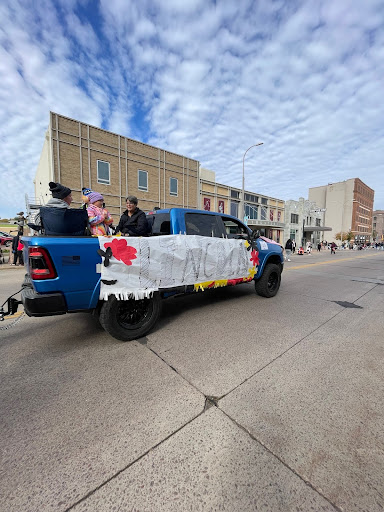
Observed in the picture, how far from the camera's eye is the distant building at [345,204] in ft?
290

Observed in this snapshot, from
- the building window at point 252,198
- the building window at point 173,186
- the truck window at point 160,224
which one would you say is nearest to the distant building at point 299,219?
the building window at point 252,198

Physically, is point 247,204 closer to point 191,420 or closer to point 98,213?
point 98,213

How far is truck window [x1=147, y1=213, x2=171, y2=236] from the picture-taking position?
410 cm

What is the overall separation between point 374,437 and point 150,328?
2.71 m

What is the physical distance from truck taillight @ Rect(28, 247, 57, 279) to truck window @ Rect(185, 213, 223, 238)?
218cm

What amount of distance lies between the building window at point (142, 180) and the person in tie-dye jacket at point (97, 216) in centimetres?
1943

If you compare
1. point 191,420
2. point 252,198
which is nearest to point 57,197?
point 191,420

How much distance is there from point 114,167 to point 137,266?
19.5 m

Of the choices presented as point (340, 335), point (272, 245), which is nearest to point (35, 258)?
point (340, 335)

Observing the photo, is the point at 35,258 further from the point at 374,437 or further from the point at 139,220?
the point at 374,437

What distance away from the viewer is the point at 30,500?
1.36 metres

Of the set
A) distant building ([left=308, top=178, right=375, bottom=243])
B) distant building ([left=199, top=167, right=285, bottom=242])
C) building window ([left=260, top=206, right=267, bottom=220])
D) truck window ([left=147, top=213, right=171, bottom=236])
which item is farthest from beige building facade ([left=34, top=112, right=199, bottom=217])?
distant building ([left=308, top=178, right=375, bottom=243])

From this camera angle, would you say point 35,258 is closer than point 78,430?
No

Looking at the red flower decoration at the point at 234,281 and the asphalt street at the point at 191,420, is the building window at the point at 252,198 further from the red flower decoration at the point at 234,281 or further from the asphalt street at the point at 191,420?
the asphalt street at the point at 191,420
